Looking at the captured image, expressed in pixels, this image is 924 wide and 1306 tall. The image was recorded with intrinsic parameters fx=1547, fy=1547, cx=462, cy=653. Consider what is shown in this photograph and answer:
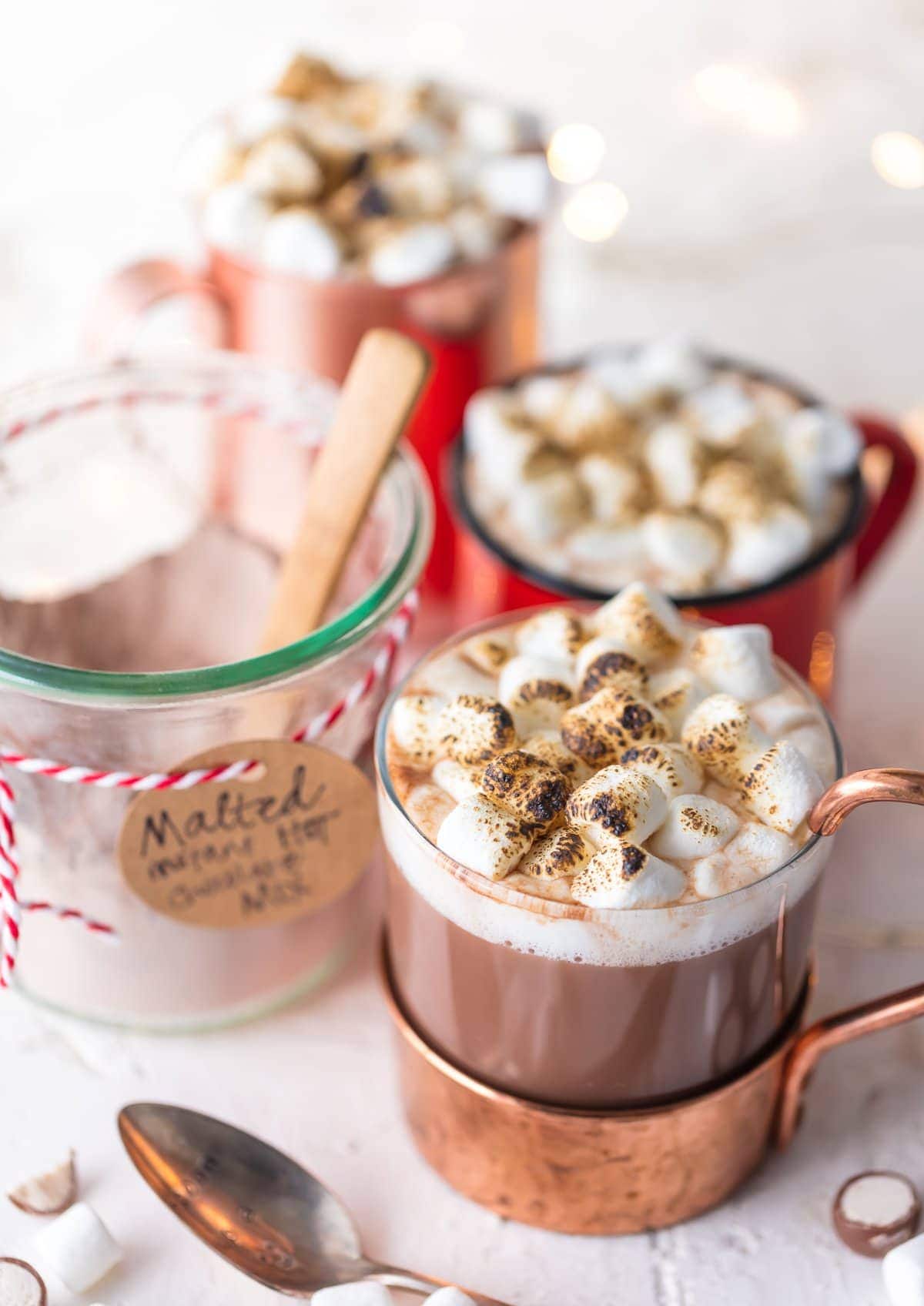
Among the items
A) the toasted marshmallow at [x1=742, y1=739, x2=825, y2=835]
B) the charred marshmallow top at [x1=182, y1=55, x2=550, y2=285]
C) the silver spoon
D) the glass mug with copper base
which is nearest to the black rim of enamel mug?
the glass mug with copper base

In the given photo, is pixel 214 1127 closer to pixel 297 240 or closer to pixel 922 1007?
pixel 922 1007

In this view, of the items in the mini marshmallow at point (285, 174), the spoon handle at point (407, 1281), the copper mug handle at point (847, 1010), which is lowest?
the spoon handle at point (407, 1281)

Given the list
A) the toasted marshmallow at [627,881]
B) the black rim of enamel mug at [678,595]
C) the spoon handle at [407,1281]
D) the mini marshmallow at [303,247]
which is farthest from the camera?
the mini marshmallow at [303,247]

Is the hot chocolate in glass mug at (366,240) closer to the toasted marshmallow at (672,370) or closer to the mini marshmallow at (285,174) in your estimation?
the mini marshmallow at (285,174)

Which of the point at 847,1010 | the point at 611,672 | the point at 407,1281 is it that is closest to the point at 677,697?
the point at 611,672

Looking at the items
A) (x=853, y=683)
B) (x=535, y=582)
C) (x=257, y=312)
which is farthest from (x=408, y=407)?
(x=853, y=683)

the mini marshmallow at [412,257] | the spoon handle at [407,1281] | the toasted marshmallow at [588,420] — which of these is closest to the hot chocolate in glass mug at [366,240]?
the mini marshmallow at [412,257]
